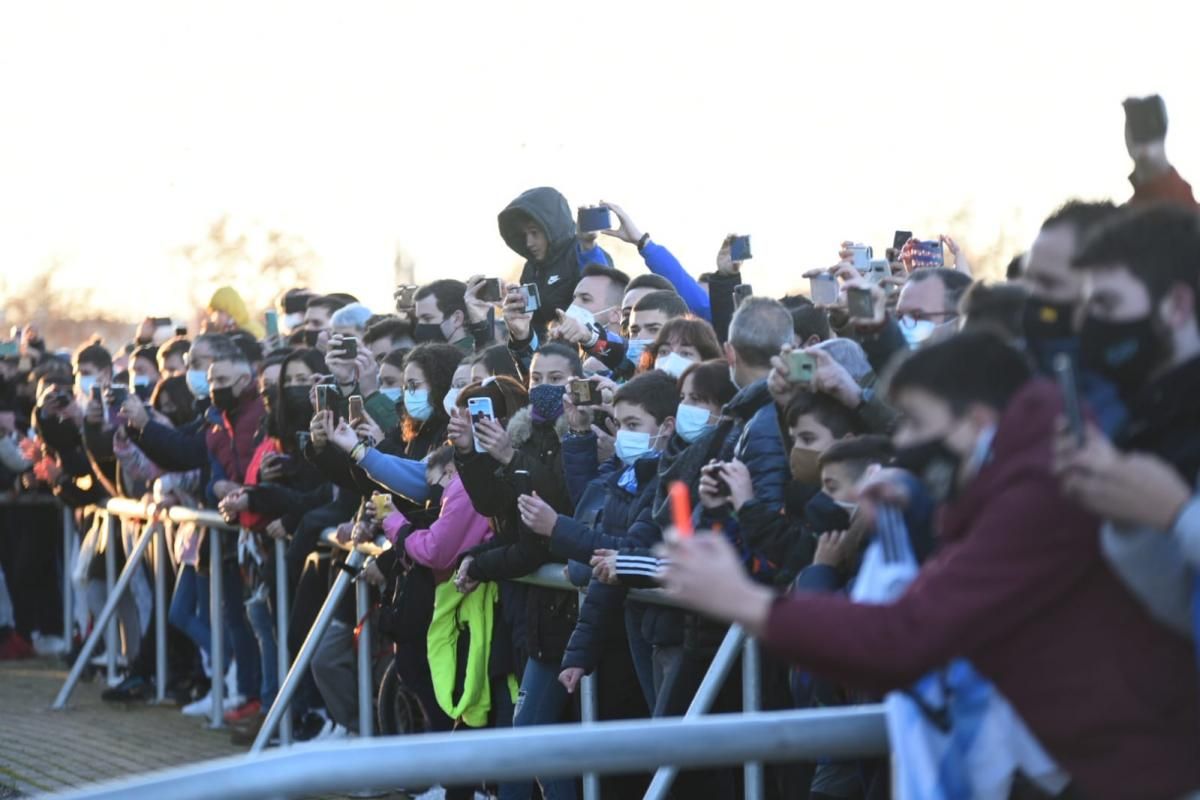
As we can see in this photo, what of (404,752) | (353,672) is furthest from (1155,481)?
(353,672)

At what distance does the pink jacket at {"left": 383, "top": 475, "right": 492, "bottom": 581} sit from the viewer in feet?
29.2

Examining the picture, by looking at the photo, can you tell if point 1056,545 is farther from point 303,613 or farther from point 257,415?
point 257,415

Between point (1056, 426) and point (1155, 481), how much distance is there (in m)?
0.20

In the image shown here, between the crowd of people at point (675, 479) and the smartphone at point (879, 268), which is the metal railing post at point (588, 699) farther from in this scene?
the smartphone at point (879, 268)

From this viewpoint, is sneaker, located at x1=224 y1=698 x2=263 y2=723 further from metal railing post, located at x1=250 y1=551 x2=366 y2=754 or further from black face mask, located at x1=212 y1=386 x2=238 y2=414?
black face mask, located at x1=212 y1=386 x2=238 y2=414

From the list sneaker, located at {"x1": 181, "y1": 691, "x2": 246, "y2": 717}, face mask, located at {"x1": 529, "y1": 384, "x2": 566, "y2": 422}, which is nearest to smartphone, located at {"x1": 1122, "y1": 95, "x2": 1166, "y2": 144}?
face mask, located at {"x1": 529, "y1": 384, "x2": 566, "y2": 422}

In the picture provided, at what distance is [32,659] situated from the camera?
15969 mm

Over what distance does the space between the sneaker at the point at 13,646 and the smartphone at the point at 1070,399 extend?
1380 cm

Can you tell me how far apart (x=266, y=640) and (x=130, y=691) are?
2.26 metres

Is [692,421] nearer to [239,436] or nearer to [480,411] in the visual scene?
[480,411]

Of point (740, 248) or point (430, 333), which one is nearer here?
point (740, 248)

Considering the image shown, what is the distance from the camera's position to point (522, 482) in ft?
27.3

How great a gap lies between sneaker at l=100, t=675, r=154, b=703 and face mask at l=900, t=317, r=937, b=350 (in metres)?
7.86

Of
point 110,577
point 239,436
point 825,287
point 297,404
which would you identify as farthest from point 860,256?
point 110,577
